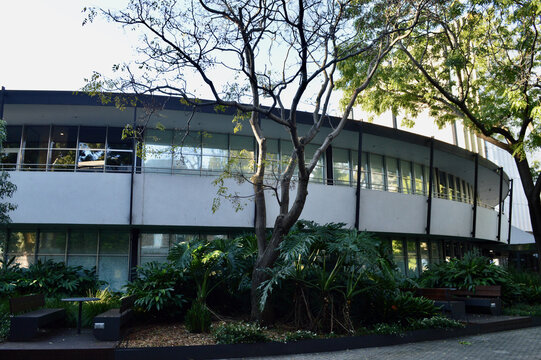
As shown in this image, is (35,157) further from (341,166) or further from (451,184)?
(451,184)

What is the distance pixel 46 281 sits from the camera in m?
13.7

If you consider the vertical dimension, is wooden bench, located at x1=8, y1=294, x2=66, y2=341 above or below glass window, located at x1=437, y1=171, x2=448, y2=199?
below

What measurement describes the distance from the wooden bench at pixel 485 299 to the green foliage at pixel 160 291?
781 centimetres

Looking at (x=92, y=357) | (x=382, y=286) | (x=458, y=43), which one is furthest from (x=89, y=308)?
(x=458, y=43)

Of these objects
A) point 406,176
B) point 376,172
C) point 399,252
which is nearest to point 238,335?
point 376,172

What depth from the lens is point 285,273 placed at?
9.06 meters

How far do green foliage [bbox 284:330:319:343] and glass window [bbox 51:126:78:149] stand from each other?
41.2 feet

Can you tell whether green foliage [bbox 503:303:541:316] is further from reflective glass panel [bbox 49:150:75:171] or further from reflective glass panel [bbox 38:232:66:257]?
reflective glass panel [bbox 49:150:75:171]

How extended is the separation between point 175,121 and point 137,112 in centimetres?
144

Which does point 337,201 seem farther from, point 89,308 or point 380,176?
point 89,308

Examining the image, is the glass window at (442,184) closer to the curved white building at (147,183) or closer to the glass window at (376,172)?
the curved white building at (147,183)

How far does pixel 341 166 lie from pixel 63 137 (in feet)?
38.3

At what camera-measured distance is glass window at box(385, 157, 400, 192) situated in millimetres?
22312

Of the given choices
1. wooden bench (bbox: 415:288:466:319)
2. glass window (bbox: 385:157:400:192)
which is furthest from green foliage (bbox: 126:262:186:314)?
glass window (bbox: 385:157:400:192)
